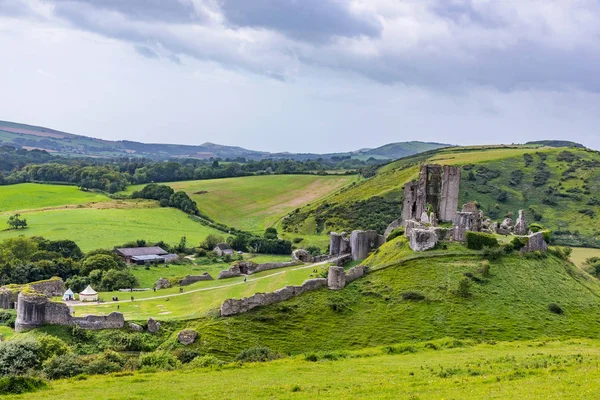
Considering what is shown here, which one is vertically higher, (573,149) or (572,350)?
(573,149)

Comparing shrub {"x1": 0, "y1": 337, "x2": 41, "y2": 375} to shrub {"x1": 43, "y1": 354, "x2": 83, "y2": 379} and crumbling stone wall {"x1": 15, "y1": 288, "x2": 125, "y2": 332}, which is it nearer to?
shrub {"x1": 43, "y1": 354, "x2": 83, "y2": 379}

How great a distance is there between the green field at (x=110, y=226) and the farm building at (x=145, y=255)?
4941mm

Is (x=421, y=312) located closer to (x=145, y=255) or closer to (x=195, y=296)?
(x=195, y=296)

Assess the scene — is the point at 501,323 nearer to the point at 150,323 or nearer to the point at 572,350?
the point at 572,350

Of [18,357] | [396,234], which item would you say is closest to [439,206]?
[396,234]

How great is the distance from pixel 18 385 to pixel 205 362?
12.2 meters

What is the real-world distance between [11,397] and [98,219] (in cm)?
11955

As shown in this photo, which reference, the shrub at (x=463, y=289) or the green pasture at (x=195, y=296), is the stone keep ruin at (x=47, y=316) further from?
the shrub at (x=463, y=289)

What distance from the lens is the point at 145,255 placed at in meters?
119

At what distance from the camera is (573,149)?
18075 centimetres

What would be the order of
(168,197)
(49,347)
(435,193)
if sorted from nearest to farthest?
(49,347) < (435,193) < (168,197)

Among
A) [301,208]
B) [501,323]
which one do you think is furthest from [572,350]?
[301,208]

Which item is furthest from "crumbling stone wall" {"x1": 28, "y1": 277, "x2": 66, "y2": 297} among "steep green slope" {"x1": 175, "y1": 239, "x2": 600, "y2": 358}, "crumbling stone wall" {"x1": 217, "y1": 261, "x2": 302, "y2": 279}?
"steep green slope" {"x1": 175, "y1": 239, "x2": 600, "y2": 358}

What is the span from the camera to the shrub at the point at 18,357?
37.7 meters
